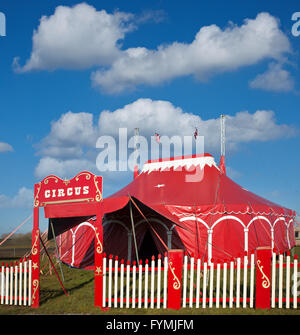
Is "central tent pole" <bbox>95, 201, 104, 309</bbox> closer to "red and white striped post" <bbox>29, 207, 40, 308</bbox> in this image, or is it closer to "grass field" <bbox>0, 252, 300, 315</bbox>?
"grass field" <bbox>0, 252, 300, 315</bbox>

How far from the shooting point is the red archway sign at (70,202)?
711cm

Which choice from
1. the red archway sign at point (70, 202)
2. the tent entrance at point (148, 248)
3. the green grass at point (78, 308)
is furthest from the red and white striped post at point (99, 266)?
the tent entrance at point (148, 248)

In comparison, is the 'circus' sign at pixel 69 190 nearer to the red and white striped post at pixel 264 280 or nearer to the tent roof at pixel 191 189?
the red and white striped post at pixel 264 280

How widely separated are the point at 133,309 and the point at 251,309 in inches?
82.4

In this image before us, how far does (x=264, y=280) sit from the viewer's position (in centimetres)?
659

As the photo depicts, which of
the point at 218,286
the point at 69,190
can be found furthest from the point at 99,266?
the point at 218,286

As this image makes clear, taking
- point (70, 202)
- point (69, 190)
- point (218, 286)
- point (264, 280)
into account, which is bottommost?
point (218, 286)

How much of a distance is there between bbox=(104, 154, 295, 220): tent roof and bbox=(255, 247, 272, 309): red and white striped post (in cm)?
571

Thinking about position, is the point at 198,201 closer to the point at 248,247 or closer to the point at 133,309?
the point at 248,247

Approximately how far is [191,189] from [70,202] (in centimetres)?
694

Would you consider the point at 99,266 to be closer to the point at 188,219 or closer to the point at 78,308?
the point at 78,308

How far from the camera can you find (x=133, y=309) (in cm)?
671

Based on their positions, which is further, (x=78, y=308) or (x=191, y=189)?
(x=191, y=189)
